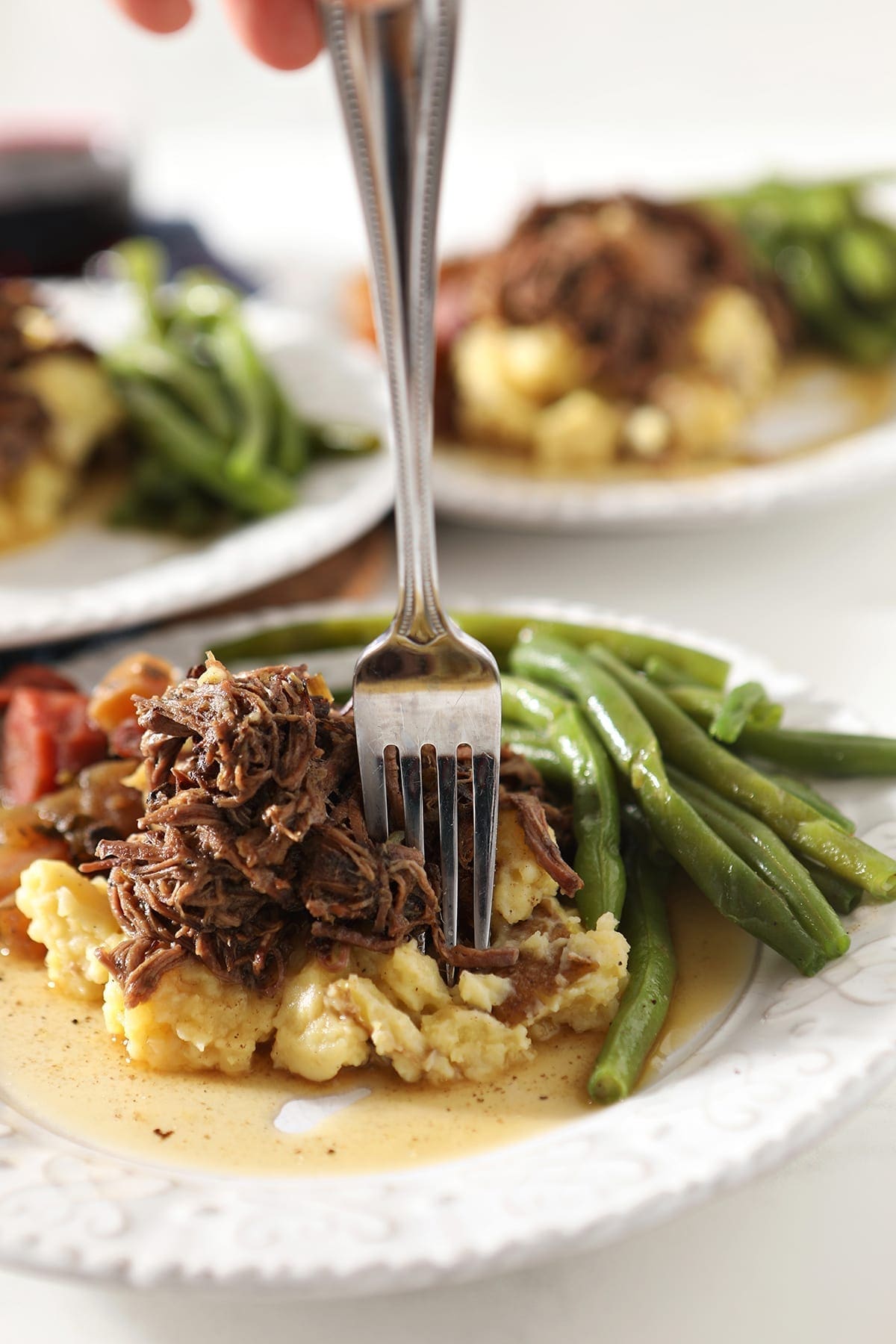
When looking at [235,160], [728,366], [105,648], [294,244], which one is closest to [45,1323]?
[105,648]

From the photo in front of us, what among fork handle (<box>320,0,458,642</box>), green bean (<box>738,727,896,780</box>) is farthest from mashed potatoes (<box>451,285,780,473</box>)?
fork handle (<box>320,0,458,642</box>)

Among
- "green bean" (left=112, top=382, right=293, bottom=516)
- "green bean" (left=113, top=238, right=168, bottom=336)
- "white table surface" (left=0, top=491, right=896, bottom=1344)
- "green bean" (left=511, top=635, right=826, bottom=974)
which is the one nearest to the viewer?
"white table surface" (left=0, top=491, right=896, bottom=1344)

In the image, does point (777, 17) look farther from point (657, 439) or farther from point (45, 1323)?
point (45, 1323)

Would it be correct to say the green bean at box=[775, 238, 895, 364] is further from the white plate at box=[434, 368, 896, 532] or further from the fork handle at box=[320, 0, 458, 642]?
the fork handle at box=[320, 0, 458, 642]

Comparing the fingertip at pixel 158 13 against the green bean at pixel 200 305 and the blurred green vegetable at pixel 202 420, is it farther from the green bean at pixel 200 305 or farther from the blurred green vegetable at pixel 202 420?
the green bean at pixel 200 305

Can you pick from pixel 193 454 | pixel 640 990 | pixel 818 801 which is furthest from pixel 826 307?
pixel 640 990

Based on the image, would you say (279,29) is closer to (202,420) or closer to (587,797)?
(202,420)
